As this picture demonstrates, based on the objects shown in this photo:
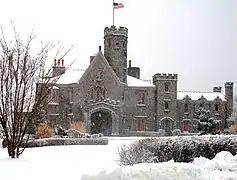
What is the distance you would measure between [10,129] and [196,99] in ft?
152

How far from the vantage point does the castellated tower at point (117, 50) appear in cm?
5844

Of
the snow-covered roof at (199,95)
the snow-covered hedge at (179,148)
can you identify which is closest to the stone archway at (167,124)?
the snow-covered roof at (199,95)

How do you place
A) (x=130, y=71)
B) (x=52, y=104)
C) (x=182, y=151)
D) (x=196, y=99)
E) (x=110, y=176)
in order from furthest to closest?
(x=130, y=71) < (x=196, y=99) < (x=52, y=104) < (x=182, y=151) < (x=110, y=176)

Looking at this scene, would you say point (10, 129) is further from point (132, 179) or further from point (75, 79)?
point (75, 79)

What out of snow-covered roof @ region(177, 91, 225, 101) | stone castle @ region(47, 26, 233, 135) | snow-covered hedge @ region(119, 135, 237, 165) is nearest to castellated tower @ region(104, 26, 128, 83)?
stone castle @ region(47, 26, 233, 135)

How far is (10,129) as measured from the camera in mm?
17594

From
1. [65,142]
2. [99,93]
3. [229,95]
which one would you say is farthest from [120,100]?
[65,142]

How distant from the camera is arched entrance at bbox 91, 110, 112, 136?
2191 inches

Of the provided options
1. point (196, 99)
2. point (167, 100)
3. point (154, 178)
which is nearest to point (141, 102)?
point (167, 100)

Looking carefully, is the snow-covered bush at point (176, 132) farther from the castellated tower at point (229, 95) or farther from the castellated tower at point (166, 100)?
the castellated tower at point (229, 95)

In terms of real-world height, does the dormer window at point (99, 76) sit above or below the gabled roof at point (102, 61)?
below

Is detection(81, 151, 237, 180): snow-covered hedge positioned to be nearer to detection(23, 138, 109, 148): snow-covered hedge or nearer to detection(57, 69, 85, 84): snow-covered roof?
detection(23, 138, 109, 148): snow-covered hedge

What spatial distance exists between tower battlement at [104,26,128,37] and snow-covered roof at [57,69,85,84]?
5767mm

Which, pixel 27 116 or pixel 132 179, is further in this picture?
pixel 27 116
